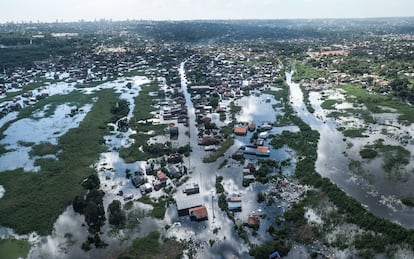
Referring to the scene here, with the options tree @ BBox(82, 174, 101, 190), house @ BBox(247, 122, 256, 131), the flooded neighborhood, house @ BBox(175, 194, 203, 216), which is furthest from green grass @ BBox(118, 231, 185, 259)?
house @ BBox(247, 122, 256, 131)

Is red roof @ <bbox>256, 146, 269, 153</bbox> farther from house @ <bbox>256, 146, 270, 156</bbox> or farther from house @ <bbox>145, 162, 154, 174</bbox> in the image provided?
house @ <bbox>145, 162, 154, 174</bbox>

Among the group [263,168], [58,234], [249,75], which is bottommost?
[58,234]

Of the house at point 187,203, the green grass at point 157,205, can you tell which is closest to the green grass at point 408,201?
the house at point 187,203

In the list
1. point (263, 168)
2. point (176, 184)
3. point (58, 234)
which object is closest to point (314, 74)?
point (263, 168)

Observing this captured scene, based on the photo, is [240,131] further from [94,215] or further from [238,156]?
[94,215]

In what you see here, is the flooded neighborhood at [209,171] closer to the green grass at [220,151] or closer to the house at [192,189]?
the house at [192,189]

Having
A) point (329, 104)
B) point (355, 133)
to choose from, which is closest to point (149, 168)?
point (355, 133)

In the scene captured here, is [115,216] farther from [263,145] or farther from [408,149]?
[408,149]
